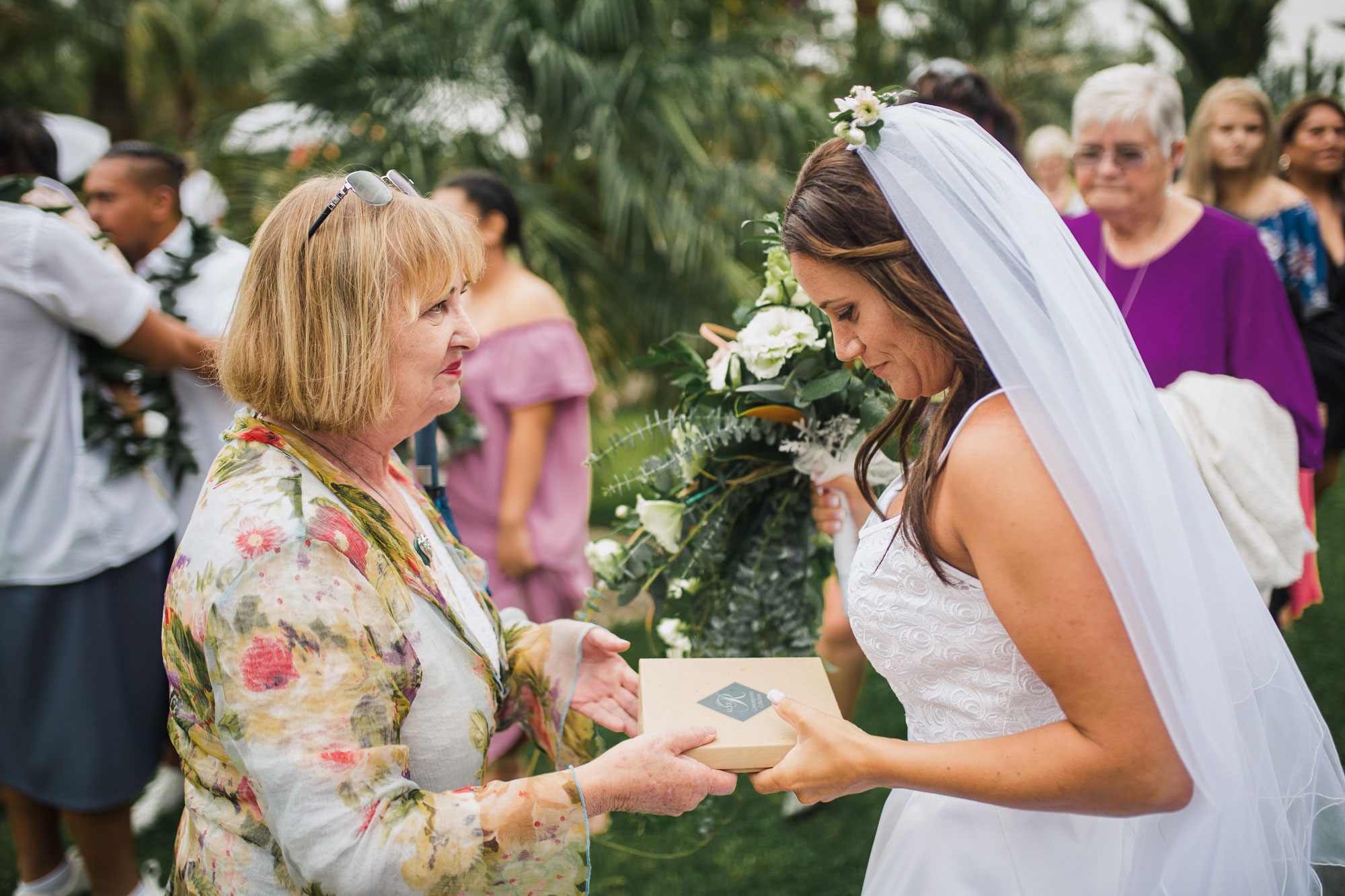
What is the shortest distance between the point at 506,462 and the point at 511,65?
14.0ft

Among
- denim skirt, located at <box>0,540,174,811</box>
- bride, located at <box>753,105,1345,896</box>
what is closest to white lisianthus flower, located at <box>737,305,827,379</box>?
bride, located at <box>753,105,1345,896</box>

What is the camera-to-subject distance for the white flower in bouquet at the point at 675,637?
260 cm

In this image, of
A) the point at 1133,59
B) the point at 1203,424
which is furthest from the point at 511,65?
the point at 1133,59

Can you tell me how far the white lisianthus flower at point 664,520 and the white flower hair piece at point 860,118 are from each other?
1.07m

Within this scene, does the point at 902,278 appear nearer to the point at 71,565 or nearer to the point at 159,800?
the point at 71,565

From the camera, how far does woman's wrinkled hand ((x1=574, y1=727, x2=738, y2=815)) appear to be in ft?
4.91

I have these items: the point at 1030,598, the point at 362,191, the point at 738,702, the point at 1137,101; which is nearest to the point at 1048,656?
the point at 1030,598

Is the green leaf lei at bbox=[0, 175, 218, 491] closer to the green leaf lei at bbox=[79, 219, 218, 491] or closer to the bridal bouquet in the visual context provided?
the green leaf lei at bbox=[79, 219, 218, 491]

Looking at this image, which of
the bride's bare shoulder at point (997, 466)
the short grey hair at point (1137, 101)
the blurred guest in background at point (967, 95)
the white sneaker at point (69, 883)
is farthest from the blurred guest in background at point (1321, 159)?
the white sneaker at point (69, 883)

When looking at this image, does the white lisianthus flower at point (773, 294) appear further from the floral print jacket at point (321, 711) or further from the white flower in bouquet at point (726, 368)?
the floral print jacket at point (321, 711)

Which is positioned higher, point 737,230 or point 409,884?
point 737,230

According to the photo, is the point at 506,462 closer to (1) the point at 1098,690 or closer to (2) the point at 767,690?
(2) the point at 767,690

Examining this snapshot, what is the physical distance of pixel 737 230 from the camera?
6.95m

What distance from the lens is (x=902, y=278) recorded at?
5.07 feet
